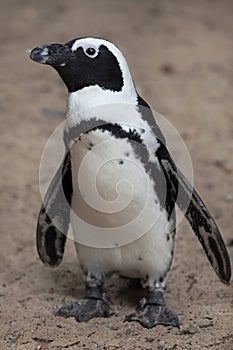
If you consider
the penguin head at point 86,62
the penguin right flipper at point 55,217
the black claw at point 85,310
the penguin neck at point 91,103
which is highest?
the penguin head at point 86,62

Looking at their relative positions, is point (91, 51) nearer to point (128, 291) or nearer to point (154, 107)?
point (128, 291)

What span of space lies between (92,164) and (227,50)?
12.1 ft

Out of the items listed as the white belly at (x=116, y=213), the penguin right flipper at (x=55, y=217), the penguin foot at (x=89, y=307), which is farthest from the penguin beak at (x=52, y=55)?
the penguin foot at (x=89, y=307)

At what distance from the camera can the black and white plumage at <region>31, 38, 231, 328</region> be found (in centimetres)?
278

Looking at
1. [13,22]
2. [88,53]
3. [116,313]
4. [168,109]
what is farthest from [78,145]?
[13,22]

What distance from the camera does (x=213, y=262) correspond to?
3.04 m

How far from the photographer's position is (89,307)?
311cm

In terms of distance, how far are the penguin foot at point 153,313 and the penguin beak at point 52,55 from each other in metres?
0.96

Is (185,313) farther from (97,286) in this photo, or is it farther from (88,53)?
(88,53)

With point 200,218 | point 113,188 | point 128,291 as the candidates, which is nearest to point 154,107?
point 128,291

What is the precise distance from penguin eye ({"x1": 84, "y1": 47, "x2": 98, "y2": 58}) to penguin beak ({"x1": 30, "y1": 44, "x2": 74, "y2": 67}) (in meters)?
0.05

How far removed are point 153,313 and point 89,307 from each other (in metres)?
0.25

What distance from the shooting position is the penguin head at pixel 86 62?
9.09ft

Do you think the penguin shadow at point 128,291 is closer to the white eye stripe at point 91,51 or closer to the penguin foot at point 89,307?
the penguin foot at point 89,307
